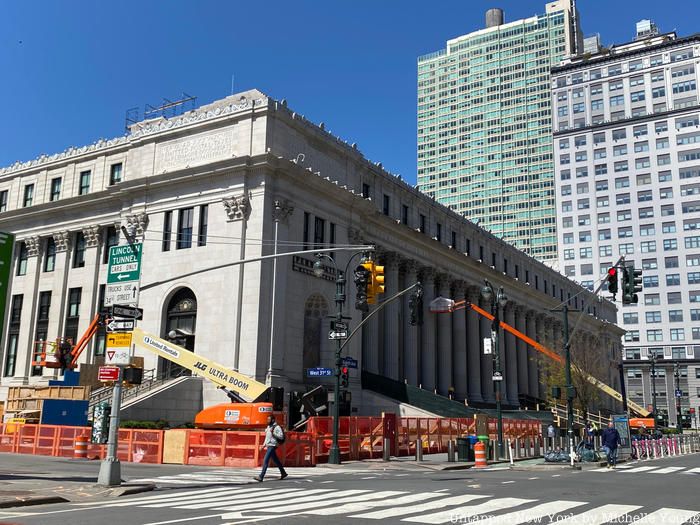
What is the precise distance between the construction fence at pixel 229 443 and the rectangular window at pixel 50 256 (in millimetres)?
23468

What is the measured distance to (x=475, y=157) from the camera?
171625mm

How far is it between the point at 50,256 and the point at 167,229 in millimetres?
15533

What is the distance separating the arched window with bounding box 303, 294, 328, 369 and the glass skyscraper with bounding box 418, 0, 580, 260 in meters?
123

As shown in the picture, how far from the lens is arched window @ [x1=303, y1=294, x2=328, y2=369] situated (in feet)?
151

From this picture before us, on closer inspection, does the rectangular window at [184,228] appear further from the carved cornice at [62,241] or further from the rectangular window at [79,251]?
the carved cornice at [62,241]

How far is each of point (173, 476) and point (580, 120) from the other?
407 feet

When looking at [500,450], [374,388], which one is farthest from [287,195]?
[500,450]

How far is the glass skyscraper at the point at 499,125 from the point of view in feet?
538

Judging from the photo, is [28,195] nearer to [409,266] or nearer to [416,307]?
[409,266]

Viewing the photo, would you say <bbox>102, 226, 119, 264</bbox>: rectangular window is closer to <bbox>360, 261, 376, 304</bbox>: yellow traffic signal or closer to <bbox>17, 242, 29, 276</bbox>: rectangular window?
<bbox>17, 242, 29, 276</bbox>: rectangular window

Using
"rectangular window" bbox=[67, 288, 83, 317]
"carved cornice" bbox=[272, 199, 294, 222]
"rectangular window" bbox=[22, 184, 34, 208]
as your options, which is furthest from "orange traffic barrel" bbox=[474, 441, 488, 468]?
"rectangular window" bbox=[22, 184, 34, 208]

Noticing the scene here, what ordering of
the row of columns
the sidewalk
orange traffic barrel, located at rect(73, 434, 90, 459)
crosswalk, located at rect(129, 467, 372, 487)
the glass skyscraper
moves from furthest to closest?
the glass skyscraper → the row of columns → orange traffic barrel, located at rect(73, 434, 90, 459) → crosswalk, located at rect(129, 467, 372, 487) → the sidewalk

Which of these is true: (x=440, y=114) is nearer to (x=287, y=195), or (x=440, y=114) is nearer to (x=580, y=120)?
(x=580, y=120)

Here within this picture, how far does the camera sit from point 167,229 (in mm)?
47375
